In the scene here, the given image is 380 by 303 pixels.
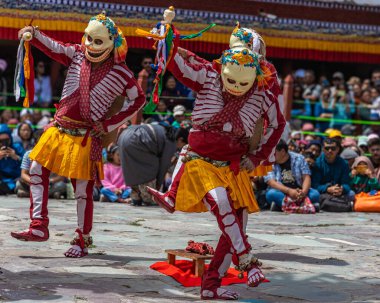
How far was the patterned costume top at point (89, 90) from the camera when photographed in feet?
23.9

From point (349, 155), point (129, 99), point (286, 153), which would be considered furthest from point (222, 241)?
point (349, 155)

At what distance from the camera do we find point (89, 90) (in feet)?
23.8

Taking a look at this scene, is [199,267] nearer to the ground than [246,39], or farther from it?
nearer to the ground

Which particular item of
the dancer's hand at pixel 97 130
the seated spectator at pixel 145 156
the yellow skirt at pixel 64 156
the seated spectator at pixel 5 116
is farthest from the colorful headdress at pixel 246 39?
the seated spectator at pixel 5 116

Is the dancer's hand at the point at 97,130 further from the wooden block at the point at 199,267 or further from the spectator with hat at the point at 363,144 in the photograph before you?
the spectator with hat at the point at 363,144

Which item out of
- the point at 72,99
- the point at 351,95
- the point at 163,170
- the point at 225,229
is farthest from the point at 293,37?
the point at 225,229

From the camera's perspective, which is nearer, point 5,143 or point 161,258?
point 161,258

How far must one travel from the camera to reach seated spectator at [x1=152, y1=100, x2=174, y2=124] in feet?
44.4

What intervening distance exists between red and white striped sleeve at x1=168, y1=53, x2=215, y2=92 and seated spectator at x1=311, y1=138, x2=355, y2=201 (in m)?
5.83

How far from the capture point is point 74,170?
7293 mm

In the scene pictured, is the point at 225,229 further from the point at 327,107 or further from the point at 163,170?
the point at 327,107

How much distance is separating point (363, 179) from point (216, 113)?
6.53 meters

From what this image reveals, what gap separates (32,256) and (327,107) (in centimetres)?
971

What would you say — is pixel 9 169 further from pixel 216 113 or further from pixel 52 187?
pixel 216 113
